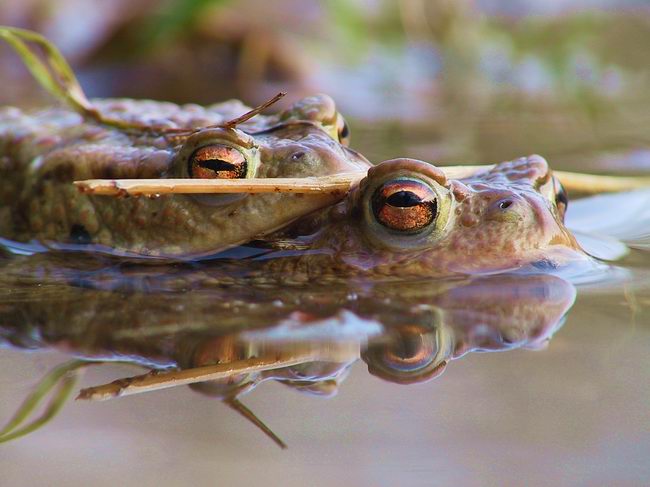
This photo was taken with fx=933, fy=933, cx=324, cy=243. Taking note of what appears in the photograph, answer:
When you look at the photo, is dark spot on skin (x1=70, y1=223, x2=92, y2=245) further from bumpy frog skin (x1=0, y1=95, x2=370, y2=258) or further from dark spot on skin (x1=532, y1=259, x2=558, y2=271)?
dark spot on skin (x1=532, y1=259, x2=558, y2=271)

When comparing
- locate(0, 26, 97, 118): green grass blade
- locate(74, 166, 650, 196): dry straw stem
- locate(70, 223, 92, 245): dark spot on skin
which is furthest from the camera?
locate(0, 26, 97, 118): green grass blade

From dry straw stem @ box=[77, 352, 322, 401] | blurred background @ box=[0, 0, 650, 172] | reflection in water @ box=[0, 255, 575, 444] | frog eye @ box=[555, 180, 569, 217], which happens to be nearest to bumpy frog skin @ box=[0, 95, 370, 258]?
reflection in water @ box=[0, 255, 575, 444]

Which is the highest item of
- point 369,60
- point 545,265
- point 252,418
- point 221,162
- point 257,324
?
point 369,60

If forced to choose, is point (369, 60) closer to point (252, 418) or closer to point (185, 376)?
point (185, 376)

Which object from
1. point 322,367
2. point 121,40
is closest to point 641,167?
point 322,367

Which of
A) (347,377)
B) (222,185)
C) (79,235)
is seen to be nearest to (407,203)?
(222,185)
